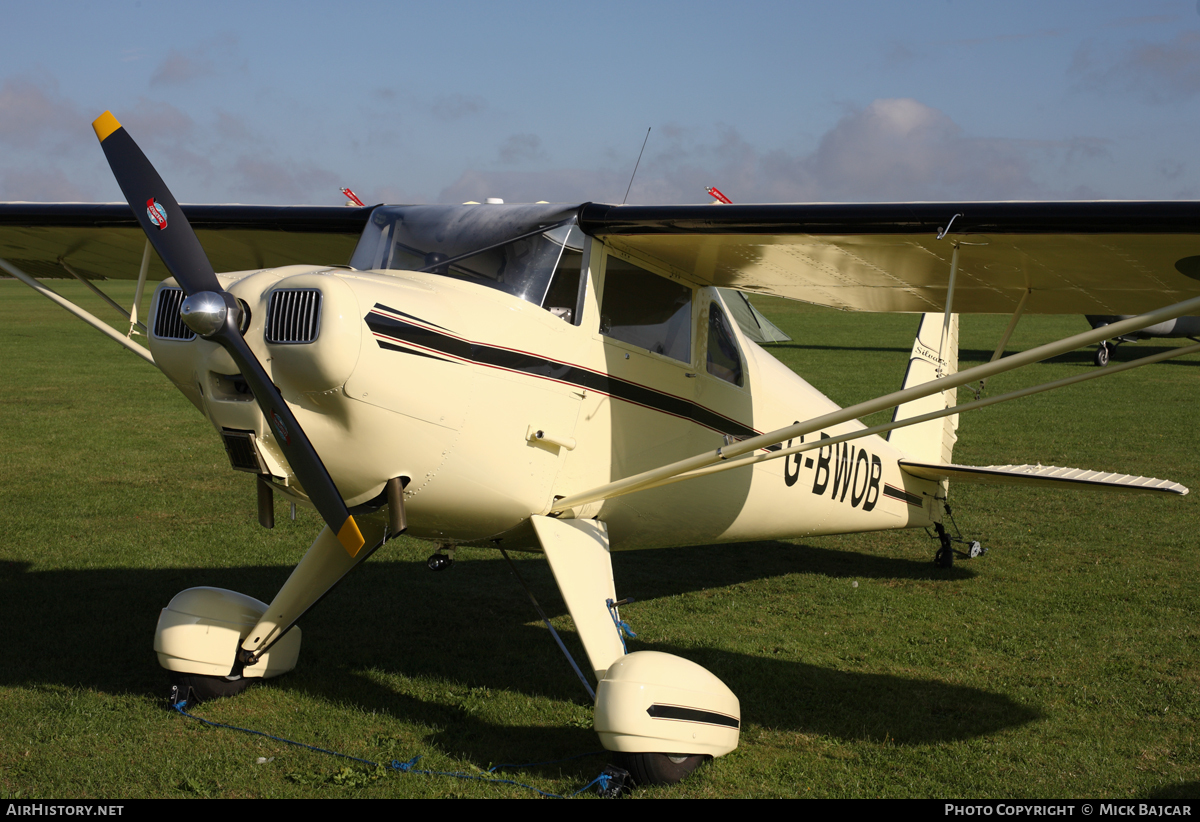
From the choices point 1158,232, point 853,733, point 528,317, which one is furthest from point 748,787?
point 1158,232

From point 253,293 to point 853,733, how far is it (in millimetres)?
3654

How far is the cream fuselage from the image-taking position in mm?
4012

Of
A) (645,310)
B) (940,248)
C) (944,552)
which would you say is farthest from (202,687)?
(944,552)

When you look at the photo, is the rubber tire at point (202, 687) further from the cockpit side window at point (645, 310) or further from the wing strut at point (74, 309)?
the cockpit side window at point (645, 310)

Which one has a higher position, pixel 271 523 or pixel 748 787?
pixel 271 523

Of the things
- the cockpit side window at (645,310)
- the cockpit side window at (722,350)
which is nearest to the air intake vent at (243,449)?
the cockpit side window at (645,310)

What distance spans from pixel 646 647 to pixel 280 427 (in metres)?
3.20

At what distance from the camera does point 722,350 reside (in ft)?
19.6

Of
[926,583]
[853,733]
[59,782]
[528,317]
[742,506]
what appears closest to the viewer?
[59,782]

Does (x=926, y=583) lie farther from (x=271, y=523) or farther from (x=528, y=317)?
(x=271, y=523)

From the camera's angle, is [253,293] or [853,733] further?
[853,733]

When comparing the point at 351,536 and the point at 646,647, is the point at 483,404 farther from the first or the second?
the point at 646,647

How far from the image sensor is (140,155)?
4.37m

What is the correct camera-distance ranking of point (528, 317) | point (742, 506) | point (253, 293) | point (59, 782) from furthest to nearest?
point (742, 506), point (528, 317), point (59, 782), point (253, 293)
